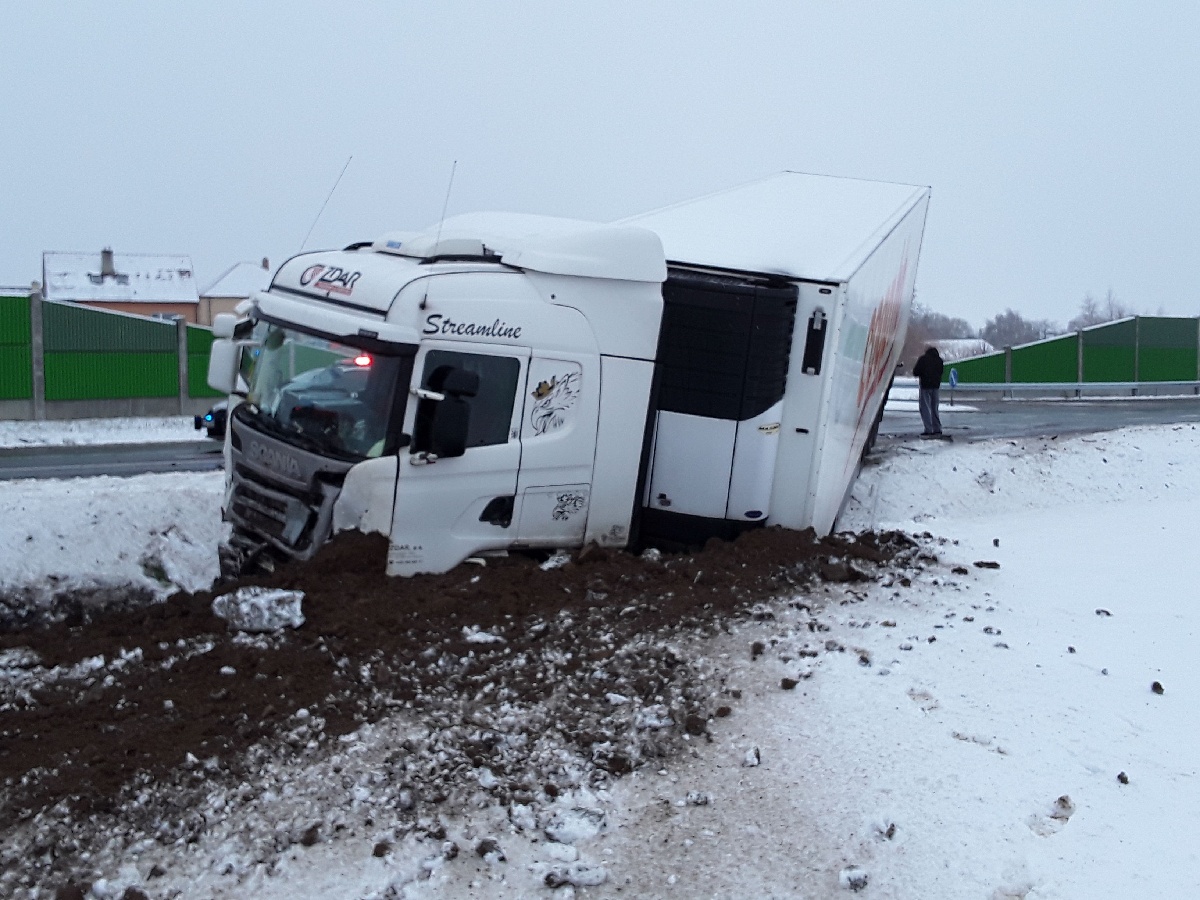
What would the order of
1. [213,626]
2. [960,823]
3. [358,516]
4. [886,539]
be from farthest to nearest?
[886,539] < [358,516] < [213,626] < [960,823]

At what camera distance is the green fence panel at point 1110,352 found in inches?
1468

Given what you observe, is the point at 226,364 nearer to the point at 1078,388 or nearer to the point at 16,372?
the point at 16,372

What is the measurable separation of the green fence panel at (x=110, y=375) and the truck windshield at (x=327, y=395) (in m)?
22.0

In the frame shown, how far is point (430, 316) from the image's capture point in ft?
24.7

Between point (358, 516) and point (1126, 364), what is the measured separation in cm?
3522

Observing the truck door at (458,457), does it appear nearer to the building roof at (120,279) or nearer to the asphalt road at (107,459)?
the asphalt road at (107,459)

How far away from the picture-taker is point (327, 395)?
25.1 feet

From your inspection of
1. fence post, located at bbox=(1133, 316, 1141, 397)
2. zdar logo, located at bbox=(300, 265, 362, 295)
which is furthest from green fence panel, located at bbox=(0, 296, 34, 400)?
fence post, located at bbox=(1133, 316, 1141, 397)

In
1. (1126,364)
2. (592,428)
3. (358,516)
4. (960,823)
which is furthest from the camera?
(1126,364)

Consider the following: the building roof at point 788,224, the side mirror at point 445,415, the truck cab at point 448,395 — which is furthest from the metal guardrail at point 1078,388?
the side mirror at point 445,415

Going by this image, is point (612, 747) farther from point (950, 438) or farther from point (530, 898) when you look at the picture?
point (950, 438)

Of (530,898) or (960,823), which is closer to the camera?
(530,898)

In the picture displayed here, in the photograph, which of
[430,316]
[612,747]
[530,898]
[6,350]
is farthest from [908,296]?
[6,350]

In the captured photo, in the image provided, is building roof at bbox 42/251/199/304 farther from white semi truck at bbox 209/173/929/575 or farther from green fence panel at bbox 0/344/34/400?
white semi truck at bbox 209/173/929/575
